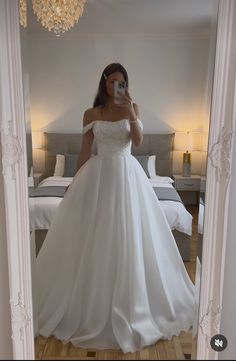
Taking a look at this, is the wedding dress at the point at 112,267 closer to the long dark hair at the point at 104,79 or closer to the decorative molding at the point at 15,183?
the decorative molding at the point at 15,183

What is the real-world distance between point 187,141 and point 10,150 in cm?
66

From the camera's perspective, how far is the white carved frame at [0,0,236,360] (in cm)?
110

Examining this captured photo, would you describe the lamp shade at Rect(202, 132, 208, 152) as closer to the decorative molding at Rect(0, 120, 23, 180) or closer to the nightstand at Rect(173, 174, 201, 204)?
the nightstand at Rect(173, 174, 201, 204)

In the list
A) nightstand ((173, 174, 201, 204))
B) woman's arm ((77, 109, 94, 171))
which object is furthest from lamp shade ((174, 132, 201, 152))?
woman's arm ((77, 109, 94, 171))

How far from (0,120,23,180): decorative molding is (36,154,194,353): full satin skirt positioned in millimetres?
235

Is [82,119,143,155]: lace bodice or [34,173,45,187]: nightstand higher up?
[82,119,143,155]: lace bodice

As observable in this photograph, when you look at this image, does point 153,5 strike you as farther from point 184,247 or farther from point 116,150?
point 184,247

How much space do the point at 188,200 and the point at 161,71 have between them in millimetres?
503

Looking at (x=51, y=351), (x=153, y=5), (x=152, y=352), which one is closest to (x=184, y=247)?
(x=152, y=352)

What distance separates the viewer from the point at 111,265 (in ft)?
4.23

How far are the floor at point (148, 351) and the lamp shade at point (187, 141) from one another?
0.23 m

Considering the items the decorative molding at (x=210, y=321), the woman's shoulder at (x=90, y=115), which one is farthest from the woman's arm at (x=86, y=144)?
the decorative molding at (x=210, y=321)

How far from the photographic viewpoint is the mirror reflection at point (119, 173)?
1177 millimetres

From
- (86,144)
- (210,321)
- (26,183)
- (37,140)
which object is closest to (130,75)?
(86,144)
